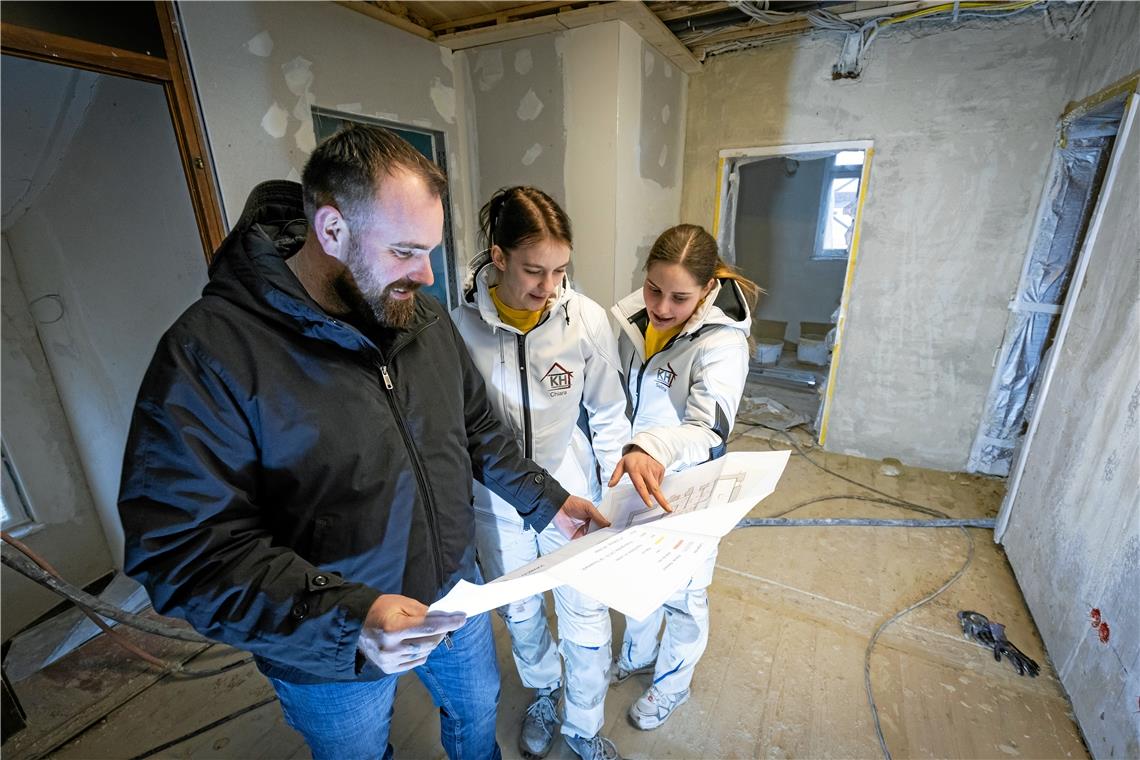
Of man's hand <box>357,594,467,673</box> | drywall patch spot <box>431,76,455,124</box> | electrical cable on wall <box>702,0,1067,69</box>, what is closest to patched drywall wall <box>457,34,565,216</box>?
drywall patch spot <box>431,76,455,124</box>

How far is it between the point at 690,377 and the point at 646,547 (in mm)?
675

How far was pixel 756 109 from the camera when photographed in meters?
3.07

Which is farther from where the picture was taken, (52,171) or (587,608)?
(52,171)

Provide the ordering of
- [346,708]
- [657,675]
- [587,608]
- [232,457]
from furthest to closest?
[657,675] → [587,608] → [346,708] → [232,457]

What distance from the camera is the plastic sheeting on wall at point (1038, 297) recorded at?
2.40m

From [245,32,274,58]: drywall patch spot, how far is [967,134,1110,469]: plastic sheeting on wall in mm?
3522

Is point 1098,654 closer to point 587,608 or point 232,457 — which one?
point 587,608

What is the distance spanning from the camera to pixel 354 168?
0.78 m

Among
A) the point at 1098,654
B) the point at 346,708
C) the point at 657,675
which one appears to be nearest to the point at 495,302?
the point at 346,708

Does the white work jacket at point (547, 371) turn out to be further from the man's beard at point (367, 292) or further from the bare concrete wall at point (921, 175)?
the bare concrete wall at point (921, 175)

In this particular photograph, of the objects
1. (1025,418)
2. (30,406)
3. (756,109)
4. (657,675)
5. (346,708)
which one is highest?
(756,109)

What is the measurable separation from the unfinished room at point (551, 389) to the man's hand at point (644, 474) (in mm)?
11

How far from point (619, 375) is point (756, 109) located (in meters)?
2.53

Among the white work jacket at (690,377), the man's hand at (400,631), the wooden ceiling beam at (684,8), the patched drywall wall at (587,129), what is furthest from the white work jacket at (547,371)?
the wooden ceiling beam at (684,8)
